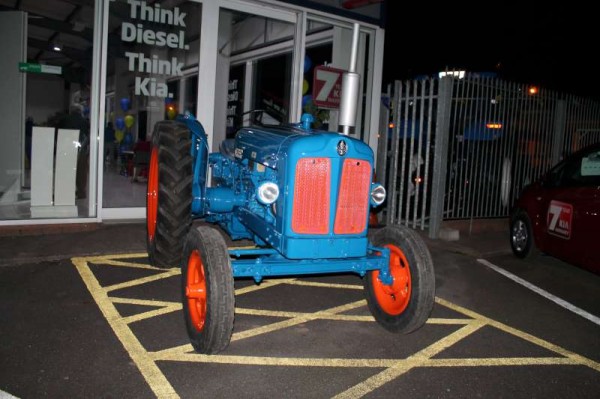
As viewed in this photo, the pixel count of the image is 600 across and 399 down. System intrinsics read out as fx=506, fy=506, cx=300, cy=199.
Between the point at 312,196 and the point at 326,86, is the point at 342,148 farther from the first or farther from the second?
the point at 326,86

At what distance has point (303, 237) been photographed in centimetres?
375

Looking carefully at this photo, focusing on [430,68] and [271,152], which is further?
[430,68]

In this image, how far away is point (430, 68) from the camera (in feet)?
112

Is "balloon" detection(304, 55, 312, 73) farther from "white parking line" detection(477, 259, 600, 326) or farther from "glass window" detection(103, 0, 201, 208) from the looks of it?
"white parking line" detection(477, 259, 600, 326)

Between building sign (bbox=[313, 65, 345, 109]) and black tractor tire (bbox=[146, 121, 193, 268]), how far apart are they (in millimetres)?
4661

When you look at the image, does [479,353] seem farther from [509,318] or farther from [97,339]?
[97,339]

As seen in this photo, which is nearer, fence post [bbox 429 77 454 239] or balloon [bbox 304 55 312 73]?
fence post [bbox 429 77 454 239]

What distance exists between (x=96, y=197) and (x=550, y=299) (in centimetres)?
597

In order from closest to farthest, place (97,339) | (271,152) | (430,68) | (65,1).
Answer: (97,339) → (271,152) → (65,1) → (430,68)

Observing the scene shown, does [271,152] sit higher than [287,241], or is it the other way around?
[271,152]

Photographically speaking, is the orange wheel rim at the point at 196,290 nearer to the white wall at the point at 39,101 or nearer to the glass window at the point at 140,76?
the glass window at the point at 140,76

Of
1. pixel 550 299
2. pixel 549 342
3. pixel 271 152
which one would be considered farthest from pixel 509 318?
pixel 271 152

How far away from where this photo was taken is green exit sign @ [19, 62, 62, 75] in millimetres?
6785

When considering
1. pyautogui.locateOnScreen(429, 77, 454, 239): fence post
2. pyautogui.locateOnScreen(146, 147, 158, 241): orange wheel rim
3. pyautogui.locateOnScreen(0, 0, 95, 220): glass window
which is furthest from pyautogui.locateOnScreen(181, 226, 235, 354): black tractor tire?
pyautogui.locateOnScreen(429, 77, 454, 239): fence post
